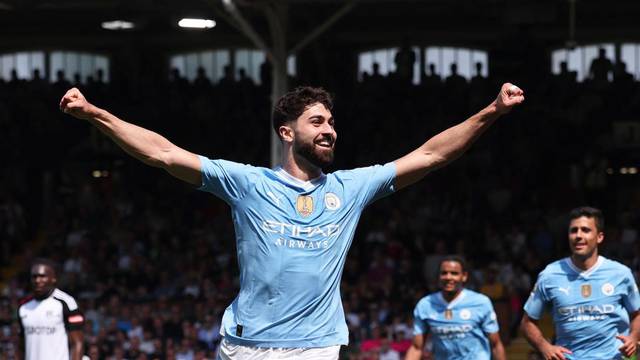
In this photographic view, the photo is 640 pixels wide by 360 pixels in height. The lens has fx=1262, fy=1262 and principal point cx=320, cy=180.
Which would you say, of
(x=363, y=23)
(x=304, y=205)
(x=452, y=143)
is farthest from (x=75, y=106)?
(x=363, y=23)

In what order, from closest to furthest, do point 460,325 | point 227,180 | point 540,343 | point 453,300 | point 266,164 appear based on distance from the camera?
1. point 227,180
2. point 540,343
3. point 460,325
4. point 453,300
5. point 266,164

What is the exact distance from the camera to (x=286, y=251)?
4996 mm

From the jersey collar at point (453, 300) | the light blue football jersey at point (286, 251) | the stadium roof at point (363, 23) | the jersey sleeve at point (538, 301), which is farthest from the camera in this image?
the stadium roof at point (363, 23)

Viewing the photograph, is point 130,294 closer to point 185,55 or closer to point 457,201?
point 457,201

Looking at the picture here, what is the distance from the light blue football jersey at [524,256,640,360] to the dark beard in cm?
395

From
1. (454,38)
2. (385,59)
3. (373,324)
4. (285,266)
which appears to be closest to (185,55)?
(385,59)

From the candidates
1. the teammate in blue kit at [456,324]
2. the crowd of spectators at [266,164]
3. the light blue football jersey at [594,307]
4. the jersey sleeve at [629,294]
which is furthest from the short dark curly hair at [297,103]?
the crowd of spectators at [266,164]

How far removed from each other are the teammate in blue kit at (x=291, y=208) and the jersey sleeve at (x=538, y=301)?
147 inches

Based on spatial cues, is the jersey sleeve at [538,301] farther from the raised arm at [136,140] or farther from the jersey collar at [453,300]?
the raised arm at [136,140]

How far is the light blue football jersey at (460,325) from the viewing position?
10.6 metres

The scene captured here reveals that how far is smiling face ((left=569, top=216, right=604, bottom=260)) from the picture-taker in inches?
337

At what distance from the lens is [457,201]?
70.7 ft

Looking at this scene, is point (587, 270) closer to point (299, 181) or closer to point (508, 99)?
point (508, 99)

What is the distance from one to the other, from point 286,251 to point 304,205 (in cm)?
21
